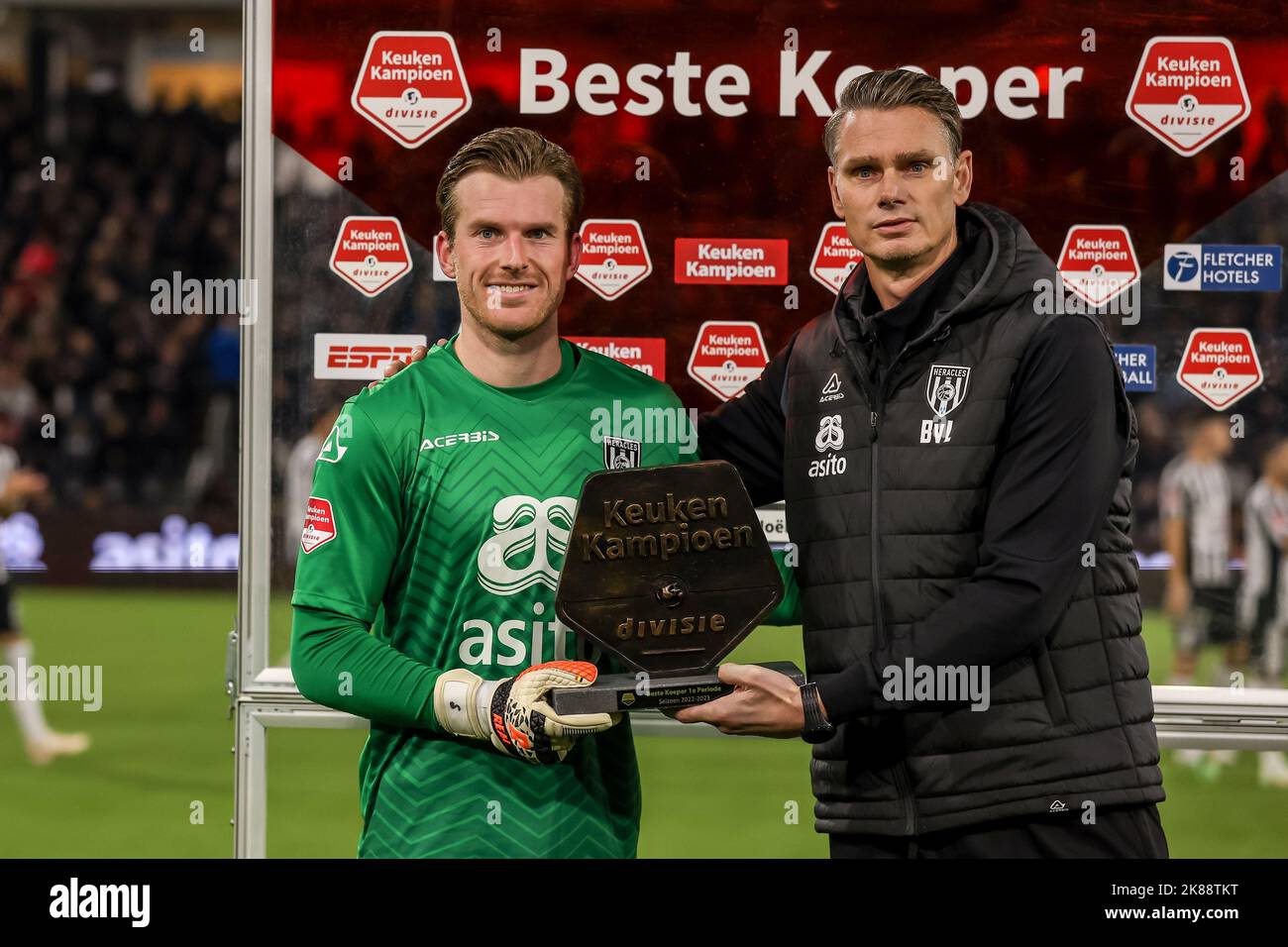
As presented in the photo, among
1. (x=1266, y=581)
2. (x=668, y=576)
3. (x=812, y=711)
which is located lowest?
(x=812, y=711)

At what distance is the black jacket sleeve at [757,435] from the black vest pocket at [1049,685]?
2.24ft

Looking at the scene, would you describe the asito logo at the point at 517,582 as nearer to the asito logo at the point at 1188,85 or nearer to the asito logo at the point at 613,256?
the asito logo at the point at 613,256

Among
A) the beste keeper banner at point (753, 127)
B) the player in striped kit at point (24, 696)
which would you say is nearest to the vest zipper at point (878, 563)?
the beste keeper banner at point (753, 127)

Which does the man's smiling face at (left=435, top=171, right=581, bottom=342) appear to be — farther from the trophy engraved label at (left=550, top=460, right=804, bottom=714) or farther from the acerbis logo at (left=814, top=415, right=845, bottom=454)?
the acerbis logo at (left=814, top=415, right=845, bottom=454)

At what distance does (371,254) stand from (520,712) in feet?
5.23

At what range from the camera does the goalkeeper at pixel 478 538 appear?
2750 mm

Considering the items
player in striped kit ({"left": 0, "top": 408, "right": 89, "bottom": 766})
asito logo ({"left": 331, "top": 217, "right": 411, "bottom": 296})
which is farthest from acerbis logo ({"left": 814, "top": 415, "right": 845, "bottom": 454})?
player in striped kit ({"left": 0, "top": 408, "right": 89, "bottom": 766})

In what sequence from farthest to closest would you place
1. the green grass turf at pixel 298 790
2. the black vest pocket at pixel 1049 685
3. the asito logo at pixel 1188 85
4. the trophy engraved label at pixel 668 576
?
the green grass turf at pixel 298 790, the asito logo at pixel 1188 85, the black vest pocket at pixel 1049 685, the trophy engraved label at pixel 668 576

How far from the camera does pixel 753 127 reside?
11.9ft

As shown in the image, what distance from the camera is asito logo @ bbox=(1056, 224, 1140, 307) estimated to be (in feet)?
11.9

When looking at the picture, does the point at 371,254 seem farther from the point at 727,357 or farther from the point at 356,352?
the point at 727,357

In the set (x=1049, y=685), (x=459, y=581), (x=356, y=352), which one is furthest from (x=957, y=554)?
(x=356, y=352)

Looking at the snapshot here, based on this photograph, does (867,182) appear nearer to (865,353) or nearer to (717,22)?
(865,353)
